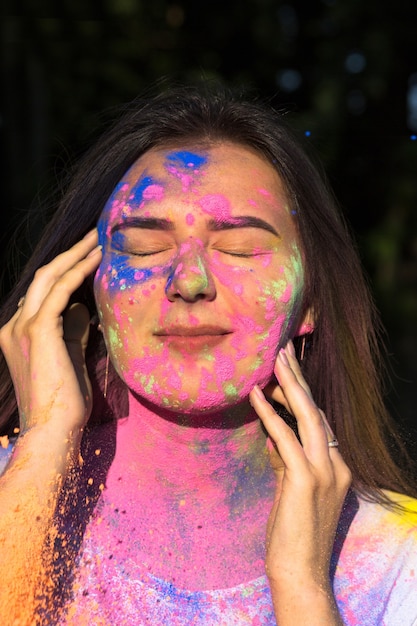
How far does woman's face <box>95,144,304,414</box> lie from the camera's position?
2121mm

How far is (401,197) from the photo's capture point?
7.20 m

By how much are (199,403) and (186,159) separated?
0.68 meters

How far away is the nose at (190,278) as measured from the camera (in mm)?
2080

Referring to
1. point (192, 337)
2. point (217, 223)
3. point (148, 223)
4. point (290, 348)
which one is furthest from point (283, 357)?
point (148, 223)

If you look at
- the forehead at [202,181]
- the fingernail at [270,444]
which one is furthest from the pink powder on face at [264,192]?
the fingernail at [270,444]

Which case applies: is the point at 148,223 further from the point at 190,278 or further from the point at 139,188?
the point at 190,278

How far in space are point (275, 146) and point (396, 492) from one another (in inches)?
41.6

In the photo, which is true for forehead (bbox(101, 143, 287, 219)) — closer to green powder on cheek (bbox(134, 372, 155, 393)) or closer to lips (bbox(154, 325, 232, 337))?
lips (bbox(154, 325, 232, 337))

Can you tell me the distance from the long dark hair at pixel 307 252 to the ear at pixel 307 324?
0.07 ft

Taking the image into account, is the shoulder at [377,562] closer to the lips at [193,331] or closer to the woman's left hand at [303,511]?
the woman's left hand at [303,511]

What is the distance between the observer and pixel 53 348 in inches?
85.9

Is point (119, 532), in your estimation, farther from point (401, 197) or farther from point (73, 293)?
point (401, 197)

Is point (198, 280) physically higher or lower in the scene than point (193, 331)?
higher

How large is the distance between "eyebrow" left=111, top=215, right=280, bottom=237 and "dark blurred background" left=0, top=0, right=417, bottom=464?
156 inches
